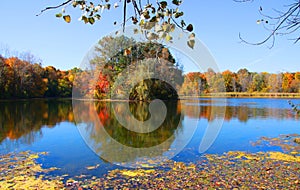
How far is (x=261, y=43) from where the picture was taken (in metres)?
2.27

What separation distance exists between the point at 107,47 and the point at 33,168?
75.4 feet

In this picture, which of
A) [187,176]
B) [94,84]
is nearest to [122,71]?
[94,84]

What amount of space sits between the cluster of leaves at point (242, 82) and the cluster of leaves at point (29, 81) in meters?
17.2

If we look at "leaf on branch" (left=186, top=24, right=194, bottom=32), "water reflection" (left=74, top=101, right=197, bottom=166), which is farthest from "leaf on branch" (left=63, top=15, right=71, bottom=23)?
"water reflection" (left=74, top=101, right=197, bottom=166)

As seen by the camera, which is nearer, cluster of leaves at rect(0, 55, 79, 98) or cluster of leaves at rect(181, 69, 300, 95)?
cluster of leaves at rect(0, 55, 79, 98)

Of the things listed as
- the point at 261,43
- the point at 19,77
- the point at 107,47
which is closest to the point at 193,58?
the point at 261,43

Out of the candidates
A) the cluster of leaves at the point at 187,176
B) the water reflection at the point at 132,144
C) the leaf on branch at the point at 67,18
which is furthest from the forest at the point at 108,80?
the leaf on branch at the point at 67,18

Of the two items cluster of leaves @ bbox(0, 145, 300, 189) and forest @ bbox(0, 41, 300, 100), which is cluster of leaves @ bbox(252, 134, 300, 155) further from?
forest @ bbox(0, 41, 300, 100)

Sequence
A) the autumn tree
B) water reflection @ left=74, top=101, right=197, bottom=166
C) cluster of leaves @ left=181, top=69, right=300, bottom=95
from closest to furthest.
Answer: water reflection @ left=74, top=101, right=197, bottom=166 < the autumn tree < cluster of leaves @ left=181, top=69, right=300, bottom=95

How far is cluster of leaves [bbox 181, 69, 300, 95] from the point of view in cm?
3678

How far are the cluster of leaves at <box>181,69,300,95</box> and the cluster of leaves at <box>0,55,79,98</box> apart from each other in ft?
56.4

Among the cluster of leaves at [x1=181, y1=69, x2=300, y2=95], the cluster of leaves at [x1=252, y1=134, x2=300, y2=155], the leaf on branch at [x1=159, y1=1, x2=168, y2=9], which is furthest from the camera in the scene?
the cluster of leaves at [x1=181, y1=69, x2=300, y2=95]

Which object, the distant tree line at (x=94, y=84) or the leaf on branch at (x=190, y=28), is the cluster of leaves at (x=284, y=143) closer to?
the leaf on branch at (x=190, y=28)

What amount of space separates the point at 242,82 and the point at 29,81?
37.1m
